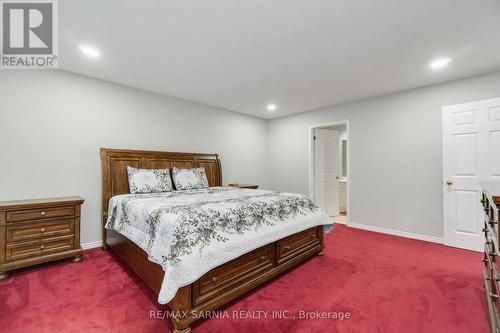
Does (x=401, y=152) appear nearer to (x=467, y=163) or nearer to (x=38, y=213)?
(x=467, y=163)

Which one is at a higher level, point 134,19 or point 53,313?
point 134,19

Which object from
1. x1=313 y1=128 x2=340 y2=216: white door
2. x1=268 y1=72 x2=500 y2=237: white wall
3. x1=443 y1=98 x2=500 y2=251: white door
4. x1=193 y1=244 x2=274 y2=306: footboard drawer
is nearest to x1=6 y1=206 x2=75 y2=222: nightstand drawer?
x1=193 y1=244 x2=274 y2=306: footboard drawer

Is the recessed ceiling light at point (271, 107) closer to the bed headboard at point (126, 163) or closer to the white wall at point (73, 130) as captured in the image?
the white wall at point (73, 130)

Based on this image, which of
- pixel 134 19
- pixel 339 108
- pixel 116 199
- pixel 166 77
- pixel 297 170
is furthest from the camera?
pixel 297 170

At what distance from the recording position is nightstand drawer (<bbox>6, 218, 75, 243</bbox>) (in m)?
2.41

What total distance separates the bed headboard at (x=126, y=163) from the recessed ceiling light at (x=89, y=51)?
1280mm

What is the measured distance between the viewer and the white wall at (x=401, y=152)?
343 centimetres

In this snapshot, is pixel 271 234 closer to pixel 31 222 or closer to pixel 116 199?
pixel 116 199

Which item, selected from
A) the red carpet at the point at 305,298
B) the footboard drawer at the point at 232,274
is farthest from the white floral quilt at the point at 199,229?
the red carpet at the point at 305,298

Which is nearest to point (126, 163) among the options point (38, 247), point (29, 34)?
point (38, 247)

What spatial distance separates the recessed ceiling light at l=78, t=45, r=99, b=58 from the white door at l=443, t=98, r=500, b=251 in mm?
4732

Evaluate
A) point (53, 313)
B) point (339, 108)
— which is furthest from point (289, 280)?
point (339, 108)

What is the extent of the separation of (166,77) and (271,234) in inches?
104

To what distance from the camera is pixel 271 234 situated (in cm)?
229
